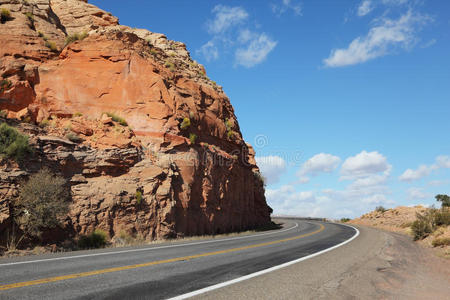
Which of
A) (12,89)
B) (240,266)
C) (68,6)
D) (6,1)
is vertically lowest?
(240,266)

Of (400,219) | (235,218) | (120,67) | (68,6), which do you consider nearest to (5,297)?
(120,67)

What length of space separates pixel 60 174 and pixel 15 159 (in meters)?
2.03

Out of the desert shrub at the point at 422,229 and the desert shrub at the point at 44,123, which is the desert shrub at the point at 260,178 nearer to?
the desert shrub at the point at 422,229

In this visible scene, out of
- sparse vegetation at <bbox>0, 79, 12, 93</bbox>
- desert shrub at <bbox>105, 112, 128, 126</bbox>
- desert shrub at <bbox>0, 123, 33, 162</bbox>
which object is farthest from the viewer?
desert shrub at <bbox>105, 112, 128, 126</bbox>

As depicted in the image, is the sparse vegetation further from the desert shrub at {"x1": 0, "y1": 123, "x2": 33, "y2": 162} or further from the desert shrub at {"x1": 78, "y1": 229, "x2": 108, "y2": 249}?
the desert shrub at {"x1": 78, "y1": 229, "x2": 108, "y2": 249}

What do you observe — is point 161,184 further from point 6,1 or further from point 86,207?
point 6,1

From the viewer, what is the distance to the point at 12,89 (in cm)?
1891

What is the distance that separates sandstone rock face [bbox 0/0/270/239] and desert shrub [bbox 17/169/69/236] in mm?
552

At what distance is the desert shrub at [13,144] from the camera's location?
43.4 feet

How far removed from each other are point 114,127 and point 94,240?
25.5 ft

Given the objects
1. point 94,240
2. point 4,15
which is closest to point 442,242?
point 94,240


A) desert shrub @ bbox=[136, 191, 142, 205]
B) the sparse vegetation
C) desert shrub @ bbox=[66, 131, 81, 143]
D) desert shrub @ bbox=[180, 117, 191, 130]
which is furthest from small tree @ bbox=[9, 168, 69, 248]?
desert shrub @ bbox=[180, 117, 191, 130]

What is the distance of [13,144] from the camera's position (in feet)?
43.6

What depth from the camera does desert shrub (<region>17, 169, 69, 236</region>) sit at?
11.9m
